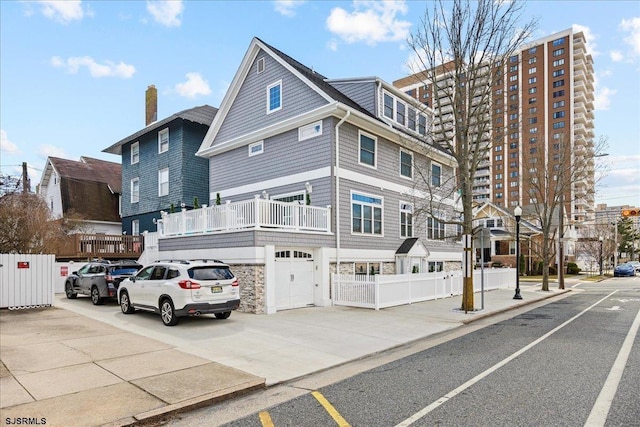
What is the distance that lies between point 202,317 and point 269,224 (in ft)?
12.3

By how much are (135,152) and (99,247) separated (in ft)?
26.0

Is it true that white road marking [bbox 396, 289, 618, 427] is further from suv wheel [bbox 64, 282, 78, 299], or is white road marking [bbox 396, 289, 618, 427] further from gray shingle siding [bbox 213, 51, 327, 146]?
suv wheel [bbox 64, 282, 78, 299]

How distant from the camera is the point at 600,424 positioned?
4.72 m

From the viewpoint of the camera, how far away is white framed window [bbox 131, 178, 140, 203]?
28.8 metres

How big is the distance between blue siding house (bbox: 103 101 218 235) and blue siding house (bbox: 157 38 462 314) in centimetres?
318

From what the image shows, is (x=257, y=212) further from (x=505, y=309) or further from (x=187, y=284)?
(x=505, y=309)

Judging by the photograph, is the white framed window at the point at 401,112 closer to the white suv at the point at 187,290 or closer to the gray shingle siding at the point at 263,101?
the gray shingle siding at the point at 263,101

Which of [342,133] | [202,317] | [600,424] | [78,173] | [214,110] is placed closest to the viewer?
[600,424]

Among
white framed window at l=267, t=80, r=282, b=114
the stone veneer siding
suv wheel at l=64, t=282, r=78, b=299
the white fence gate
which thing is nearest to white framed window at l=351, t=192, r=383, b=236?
the stone veneer siding

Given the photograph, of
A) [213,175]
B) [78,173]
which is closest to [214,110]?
[213,175]

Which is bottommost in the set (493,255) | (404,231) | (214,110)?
(493,255)

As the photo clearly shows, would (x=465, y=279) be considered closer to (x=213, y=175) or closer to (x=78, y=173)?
(x=213, y=175)

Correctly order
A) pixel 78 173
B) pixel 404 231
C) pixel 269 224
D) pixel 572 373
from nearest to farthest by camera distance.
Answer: pixel 572 373 → pixel 269 224 → pixel 404 231 → pixel 78 173

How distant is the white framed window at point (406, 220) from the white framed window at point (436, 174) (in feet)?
10.4
